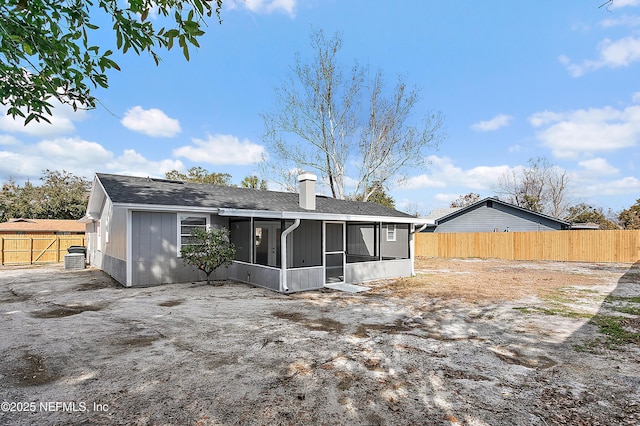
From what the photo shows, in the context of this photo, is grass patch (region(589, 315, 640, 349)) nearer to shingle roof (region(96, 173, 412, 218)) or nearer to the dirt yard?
the dirt yard

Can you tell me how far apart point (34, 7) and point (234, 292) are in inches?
281

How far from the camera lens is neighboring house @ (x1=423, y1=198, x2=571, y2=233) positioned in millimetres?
23406

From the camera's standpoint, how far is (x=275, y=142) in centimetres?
2253

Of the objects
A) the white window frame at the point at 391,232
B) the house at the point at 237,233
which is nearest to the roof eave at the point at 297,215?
the house at the point at 237,233

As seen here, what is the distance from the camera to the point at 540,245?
19672 millimetres

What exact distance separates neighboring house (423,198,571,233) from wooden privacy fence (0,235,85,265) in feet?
77.6

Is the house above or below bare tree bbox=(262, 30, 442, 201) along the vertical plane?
below

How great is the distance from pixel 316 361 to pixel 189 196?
8897 mm

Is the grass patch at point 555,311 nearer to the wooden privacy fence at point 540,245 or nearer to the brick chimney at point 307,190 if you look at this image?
the brick chimney at point 307,190

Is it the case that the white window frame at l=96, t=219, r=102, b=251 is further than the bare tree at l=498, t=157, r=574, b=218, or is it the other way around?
the bare tree at l=498, t=157, r=574, b=218

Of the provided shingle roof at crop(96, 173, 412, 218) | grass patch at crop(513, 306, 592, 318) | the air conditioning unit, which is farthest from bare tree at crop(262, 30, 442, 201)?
grass patch at crop(513, 306, 592, 318)

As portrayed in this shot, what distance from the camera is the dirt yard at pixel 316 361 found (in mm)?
2924

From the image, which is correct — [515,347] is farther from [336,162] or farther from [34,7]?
[336,162]

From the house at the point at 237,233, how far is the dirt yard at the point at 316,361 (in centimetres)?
170
